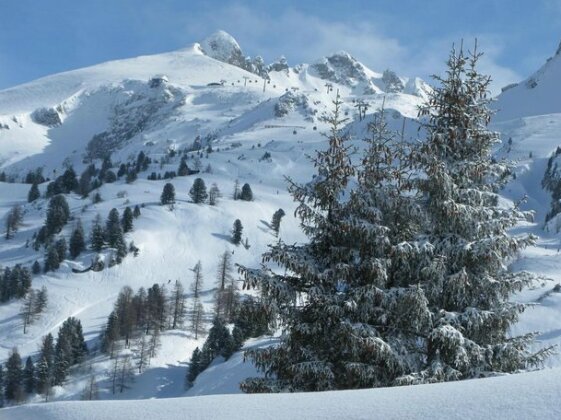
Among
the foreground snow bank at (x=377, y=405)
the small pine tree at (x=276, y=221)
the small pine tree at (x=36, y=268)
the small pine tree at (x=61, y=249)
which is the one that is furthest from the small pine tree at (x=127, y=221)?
the foreground snow bank at (x=377, y=405)

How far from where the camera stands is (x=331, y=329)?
13305mm

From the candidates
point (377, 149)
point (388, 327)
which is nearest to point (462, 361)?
point (388, 327)

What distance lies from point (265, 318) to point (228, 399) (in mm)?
6021

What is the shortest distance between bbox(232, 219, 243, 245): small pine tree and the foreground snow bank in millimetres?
146020

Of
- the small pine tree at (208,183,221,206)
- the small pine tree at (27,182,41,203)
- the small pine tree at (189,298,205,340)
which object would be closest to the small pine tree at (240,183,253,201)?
the small pine tree at (208,183,221,206)

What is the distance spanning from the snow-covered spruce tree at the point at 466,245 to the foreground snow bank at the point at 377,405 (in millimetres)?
4990

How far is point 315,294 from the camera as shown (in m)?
13.3

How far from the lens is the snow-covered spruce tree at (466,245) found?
12242 mm

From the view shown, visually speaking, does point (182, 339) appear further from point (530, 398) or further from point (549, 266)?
point (530, 398)

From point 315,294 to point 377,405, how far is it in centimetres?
692

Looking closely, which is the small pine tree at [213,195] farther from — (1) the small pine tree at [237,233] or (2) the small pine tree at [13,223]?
(2) the small pine tree at [13,223]

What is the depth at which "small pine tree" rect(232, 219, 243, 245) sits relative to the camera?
154m

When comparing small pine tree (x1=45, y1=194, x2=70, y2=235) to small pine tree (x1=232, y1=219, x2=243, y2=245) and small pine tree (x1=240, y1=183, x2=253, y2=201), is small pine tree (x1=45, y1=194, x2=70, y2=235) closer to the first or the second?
small pine tree (x1=232, y1=219, x2=243, y2=245)

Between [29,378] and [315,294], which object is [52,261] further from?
[315,294]
